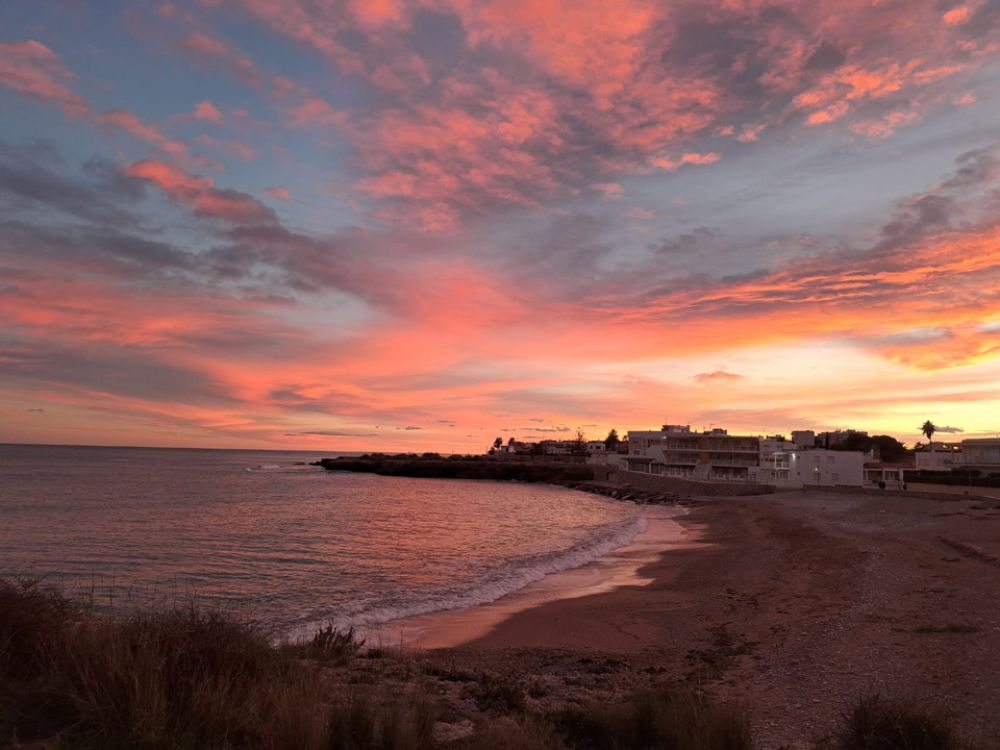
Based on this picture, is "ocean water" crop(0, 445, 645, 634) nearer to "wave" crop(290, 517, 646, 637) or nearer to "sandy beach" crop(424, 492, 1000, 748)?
"wave" crop(290, 517, 646, 637)

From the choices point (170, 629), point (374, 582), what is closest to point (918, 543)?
point (374, 582)

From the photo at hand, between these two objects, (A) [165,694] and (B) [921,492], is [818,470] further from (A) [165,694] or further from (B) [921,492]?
(A) [165,694]

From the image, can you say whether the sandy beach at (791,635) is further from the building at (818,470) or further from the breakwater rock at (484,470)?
the breakwater rock at (484,470)

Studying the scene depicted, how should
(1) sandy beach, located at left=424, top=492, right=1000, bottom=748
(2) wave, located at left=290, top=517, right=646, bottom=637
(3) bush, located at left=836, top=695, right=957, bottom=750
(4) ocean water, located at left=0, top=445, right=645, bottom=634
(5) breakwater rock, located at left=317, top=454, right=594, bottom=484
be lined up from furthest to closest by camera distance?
(5) breakwater rock, located at left=317, top=454, right=594, bottom=484
(4) ocean water, located at left=0, top=445, right=645, bottom=634
(2) wave, located at left=290, top=517, right=646, bottom=637
(1) sandy beach, located at left=424, top=492, right=1000, bottom=748
(3) bush, located at left=836, top=695, right=957, bottom=750

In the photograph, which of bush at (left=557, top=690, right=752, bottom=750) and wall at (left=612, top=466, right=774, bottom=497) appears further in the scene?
wall at (left=612, top=466, right=774, bottom=497)

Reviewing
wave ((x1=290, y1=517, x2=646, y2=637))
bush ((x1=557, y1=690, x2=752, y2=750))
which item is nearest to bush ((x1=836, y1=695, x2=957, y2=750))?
bush ((x1=557, y1=690, x2=752, y2=750))

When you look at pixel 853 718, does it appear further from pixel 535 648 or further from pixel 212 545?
pixel 212 545

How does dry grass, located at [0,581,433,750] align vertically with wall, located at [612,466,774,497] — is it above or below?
above

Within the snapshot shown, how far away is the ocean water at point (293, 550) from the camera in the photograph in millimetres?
19969

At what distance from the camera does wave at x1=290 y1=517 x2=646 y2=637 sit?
57.0 ft

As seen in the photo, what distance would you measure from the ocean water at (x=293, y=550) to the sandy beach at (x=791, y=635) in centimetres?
499

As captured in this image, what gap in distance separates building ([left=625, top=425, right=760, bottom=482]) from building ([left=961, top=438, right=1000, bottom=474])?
24.7 metres

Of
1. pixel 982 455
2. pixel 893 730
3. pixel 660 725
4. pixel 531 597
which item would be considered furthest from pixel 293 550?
pixel 982 455

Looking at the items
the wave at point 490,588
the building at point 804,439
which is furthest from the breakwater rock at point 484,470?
the wave at point 490,588
